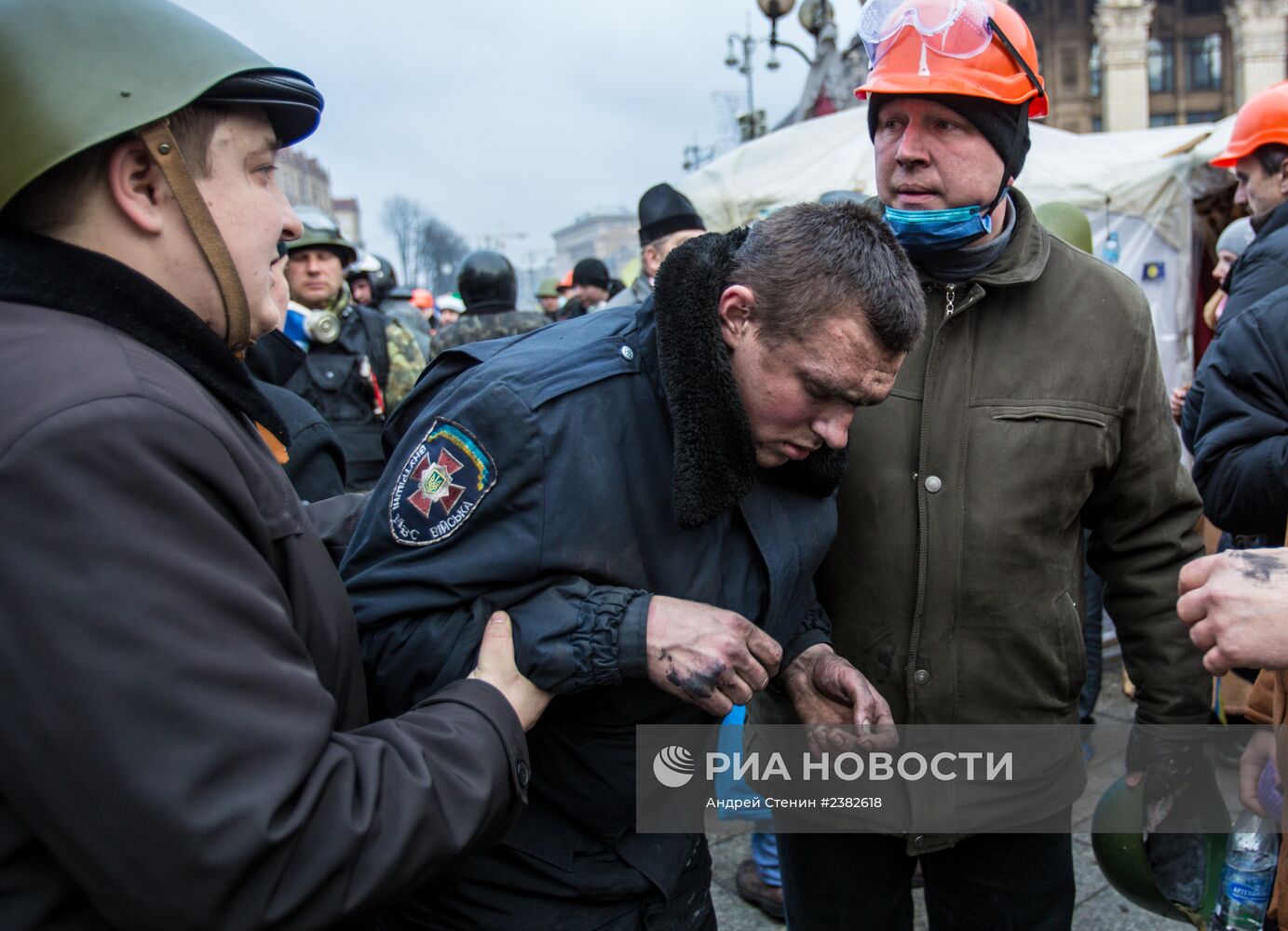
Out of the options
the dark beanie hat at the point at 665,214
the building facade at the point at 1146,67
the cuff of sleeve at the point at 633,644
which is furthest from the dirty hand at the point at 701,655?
the building facade at the point at 1146,67

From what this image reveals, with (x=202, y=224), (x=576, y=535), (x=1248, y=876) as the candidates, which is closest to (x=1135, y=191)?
(x=1248, y=876)

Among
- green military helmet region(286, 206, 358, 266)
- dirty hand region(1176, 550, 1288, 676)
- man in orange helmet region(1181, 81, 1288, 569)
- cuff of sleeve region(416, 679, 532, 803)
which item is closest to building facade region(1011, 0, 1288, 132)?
green military helmet region(286, 206, 358, 266)

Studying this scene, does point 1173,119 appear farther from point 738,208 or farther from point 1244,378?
point 1244,378

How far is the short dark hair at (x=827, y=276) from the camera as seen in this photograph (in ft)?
5.08

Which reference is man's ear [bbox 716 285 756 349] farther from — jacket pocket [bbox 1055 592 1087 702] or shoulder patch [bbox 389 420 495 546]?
jacket pocket [bbox 1055 592 1087 702]

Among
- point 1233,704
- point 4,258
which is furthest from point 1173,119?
point 4,258

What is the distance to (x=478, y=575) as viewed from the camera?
57.9 inches

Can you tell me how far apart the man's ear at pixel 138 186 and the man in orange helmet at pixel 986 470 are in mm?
1421

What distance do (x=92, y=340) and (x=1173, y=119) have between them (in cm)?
5281

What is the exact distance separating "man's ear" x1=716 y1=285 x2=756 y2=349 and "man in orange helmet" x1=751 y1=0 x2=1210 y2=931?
1.85ft

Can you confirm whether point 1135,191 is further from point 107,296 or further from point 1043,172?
point 107,296

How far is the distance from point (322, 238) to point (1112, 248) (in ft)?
15.8

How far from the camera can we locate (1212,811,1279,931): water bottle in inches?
77.2

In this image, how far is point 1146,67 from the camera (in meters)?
37.4
